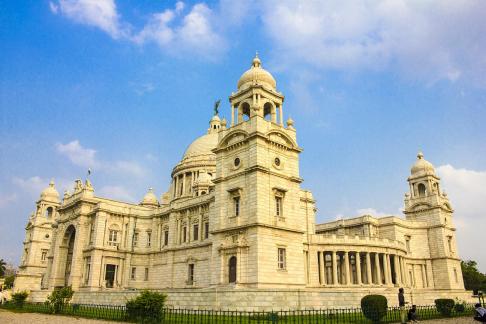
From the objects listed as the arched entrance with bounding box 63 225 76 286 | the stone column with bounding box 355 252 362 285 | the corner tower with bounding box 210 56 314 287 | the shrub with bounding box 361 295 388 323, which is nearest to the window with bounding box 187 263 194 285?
the corner tower with bounding box 210 56 314 287

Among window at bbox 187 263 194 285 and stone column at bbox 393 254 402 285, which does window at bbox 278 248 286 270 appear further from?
stone column at bbox 393 254 402 285

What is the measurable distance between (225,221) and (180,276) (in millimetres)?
17280

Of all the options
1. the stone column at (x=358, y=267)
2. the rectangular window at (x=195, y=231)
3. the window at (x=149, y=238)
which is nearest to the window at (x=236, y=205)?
the rectangular window at (x=195, y=231)

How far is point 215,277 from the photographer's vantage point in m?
34.3

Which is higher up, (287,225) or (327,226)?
(327,226)

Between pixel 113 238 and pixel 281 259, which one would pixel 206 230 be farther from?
pixel 281 259

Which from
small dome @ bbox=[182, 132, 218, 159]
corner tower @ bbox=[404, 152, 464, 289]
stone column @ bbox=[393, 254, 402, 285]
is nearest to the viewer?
stone column @ bbox=[393, 254, 402, 285]

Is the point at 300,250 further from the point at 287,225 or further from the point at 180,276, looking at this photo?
the point at 180,276

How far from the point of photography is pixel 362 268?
5025 cm

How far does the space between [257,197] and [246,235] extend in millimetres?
3146

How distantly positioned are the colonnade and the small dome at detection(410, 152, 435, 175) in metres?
16.0

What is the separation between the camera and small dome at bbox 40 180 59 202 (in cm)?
7700

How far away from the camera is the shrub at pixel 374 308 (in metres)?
21.3

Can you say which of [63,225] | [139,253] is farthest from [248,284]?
[63,225]
